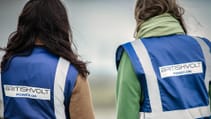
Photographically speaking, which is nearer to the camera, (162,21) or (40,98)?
(40,98)

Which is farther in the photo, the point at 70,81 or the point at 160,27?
the point at 160,27

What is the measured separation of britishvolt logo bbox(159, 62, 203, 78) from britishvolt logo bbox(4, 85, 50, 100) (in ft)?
1.42

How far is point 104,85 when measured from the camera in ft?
9.60

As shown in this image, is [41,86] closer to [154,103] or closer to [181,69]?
[154,103]

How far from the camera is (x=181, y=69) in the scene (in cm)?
135

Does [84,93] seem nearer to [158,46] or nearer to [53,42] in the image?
[53,42]

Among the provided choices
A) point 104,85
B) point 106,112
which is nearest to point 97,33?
Answer: point 104,85

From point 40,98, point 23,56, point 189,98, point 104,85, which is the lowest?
point 104,85

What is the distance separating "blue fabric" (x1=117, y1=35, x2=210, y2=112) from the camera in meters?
1.32

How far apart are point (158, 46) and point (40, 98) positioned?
0.48 metres

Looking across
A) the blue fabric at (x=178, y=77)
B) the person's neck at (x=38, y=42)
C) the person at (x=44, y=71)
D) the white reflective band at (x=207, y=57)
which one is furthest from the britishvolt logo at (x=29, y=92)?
the white reflective band at (x=207, y=57)

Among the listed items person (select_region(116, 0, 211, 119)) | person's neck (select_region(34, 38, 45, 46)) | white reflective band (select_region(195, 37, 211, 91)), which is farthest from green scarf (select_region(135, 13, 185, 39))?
person's neck (select_region(34, 38, 45, 46))

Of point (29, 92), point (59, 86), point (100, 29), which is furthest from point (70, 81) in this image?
point (100, 29)

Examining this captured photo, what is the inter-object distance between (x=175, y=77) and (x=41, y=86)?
19.4 inches
